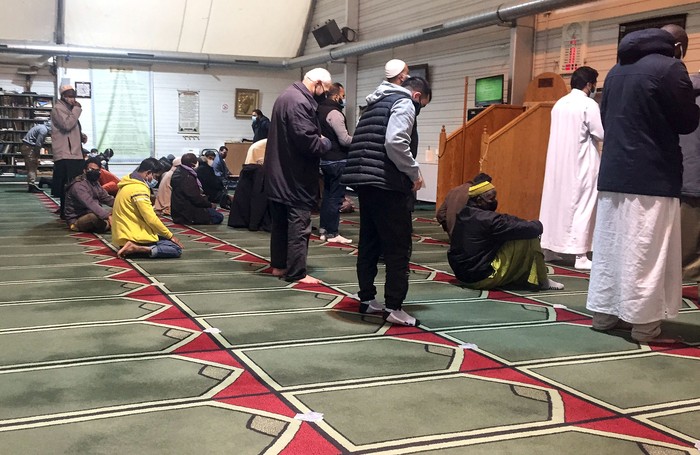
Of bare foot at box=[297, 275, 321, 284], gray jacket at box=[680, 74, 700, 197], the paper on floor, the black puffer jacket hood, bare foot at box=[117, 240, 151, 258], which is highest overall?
the black puffer jacket hood

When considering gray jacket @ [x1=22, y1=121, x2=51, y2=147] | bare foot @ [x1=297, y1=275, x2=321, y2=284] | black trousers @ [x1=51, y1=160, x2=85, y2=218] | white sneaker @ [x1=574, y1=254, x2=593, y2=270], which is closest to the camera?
bare foot @ [x1=297, y1=275, x2=321, y2=284]

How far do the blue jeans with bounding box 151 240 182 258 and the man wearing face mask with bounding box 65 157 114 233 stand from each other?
1.72 metres

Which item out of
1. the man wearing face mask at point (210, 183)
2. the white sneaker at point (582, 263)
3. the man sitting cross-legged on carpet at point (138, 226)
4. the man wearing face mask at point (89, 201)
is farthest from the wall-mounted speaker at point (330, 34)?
the white sneaker at point (582, 263)

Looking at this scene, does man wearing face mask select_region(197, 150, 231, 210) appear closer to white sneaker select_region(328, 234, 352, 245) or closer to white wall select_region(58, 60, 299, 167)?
white sneaker select_region(328, 234, 352, 245)

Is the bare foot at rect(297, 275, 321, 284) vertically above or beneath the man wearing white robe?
beneath

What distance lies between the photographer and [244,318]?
395 centimetres

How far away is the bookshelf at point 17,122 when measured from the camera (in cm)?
1557

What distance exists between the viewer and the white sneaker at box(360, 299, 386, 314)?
13.2 feet

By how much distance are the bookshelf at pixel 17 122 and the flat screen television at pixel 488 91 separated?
993cm

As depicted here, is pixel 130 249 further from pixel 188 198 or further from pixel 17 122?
pixel 17 122

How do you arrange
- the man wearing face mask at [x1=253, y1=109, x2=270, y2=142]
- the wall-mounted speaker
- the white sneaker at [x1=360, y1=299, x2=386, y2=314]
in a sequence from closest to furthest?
the white sneaker at [x1=360, y1=299, x2=386, y2=314]
the man wearing face mask at [x1=253, y1=109, x2=270, y2=142]
the wall-mounted speaker

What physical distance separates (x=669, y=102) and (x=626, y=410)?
161cm

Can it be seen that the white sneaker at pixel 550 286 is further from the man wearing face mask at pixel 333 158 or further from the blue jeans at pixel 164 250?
the blue jeans at pixel 164 250

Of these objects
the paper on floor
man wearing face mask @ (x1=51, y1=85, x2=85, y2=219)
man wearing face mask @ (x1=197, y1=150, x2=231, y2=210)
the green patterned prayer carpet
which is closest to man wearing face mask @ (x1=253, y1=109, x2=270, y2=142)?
man wearing face mask @ (x1=197, y1=150, x2=231, y2=210)
